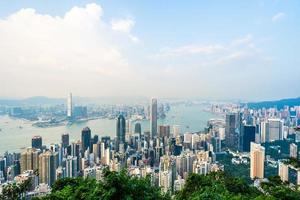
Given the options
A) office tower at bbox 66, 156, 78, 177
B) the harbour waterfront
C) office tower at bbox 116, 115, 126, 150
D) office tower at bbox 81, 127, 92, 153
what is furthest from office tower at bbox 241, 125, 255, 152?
office tower at bbox 66, 156, 78, 177

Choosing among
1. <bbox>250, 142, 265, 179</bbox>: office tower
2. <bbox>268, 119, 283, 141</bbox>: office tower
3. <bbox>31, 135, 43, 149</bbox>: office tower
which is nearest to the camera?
<bbox>250, 142, 265, 179</bbox>: office tower

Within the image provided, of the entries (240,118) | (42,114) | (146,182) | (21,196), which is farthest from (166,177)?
(240,118)

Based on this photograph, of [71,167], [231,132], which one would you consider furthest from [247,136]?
[71,167]

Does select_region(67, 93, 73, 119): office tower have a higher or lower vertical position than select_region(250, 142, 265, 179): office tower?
higher

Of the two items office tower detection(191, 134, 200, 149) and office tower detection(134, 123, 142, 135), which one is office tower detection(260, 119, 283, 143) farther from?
office tower detection(134, 123, 142, 135)

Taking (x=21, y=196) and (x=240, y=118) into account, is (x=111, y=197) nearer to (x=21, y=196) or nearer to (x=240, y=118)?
(x=21, y=196)

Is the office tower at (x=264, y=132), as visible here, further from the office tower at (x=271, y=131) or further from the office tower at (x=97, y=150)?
the office tower at (x=97, y=150)

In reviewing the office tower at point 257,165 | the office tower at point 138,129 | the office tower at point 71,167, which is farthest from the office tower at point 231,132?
the office tower at point 71,167
